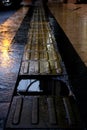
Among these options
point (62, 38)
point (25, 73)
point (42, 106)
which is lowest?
point (62, 38)

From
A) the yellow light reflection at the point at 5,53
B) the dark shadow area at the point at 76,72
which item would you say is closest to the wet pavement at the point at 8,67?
the yellow light reflection at the point at 5,53

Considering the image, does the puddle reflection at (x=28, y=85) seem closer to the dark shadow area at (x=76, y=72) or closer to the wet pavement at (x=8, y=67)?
the wet pavement at (x=8, y=67)

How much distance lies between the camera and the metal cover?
7.43ft

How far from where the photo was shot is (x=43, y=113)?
2453mm

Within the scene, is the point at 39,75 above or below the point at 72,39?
above

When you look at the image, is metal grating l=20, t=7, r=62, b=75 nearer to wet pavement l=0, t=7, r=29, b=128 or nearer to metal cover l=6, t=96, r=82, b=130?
wet pavement l=0, t=7, r=29, b=128

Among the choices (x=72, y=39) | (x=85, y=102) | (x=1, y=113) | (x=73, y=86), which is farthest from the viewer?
(x=72, y=39)

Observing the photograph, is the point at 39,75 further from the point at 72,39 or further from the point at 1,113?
the point at 72,39

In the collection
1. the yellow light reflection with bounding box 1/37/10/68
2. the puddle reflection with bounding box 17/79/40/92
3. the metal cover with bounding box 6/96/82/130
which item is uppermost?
the metal cover with bounding box 6/96/82/130

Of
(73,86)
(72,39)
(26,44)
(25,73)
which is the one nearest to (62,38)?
(72,39)

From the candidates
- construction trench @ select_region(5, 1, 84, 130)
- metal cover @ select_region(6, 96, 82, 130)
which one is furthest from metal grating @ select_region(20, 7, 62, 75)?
metal cover @ select_region(6, 96, 82, 130)

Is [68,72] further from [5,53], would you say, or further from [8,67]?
[5,53]

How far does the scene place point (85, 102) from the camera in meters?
2.72

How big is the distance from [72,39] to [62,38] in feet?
0.77
